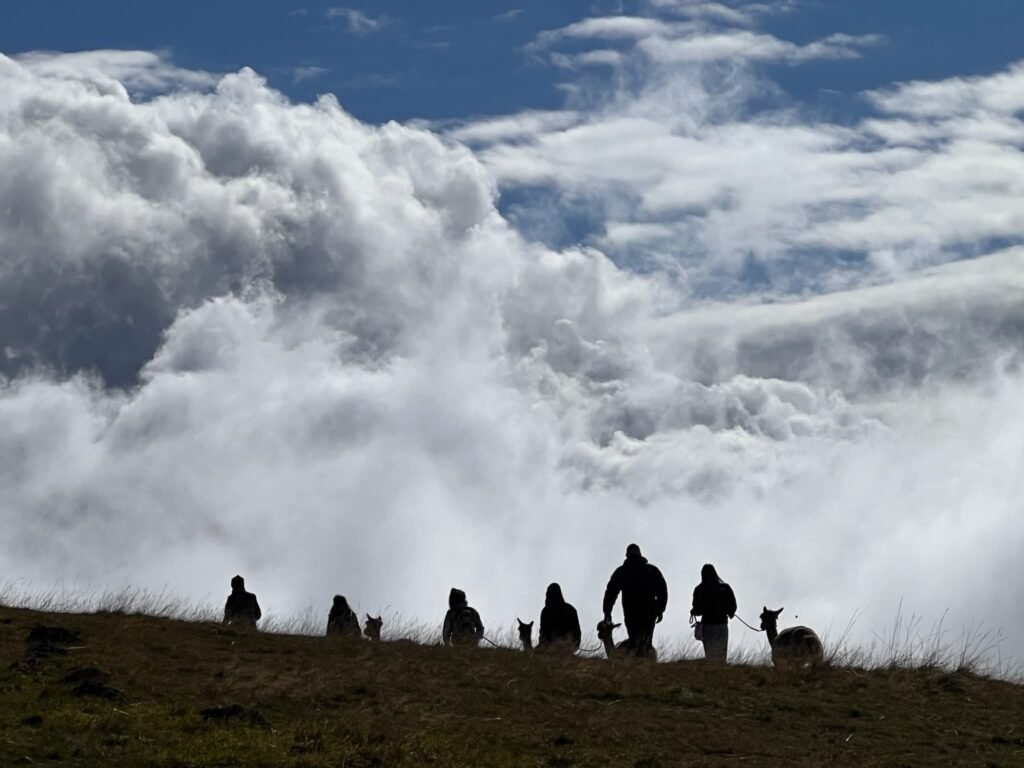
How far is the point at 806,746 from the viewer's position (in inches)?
655

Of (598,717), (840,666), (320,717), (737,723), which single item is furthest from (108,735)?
(840,666)

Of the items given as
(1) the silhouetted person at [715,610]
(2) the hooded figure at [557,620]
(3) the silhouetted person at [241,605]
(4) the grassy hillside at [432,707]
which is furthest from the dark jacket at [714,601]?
(3) the silhouetted person at [241,605]

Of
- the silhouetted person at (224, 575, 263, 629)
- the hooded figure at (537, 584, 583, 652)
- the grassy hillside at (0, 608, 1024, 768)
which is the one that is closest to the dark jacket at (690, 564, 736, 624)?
the hooded figure at (537, 584, 583, 652)

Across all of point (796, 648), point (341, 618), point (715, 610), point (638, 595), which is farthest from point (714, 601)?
point (341, 618)

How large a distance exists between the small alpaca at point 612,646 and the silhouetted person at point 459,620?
2043 millimetres

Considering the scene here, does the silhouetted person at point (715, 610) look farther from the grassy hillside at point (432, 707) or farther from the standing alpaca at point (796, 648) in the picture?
the grassy hillside at point (432, 707)

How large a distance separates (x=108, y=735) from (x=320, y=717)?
2.40 metres

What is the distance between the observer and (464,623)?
2656 centimetres

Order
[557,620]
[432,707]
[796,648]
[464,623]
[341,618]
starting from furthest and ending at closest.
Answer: [341,618] → [464,623] → [557,620] → [796,648] → [432,707]

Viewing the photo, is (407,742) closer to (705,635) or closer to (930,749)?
(930,749)

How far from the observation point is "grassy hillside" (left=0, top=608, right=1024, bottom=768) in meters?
15.0

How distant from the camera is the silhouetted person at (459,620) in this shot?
26.2 meters

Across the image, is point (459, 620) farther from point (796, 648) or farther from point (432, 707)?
point (432, 707)

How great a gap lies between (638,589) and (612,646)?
3.47 ft
